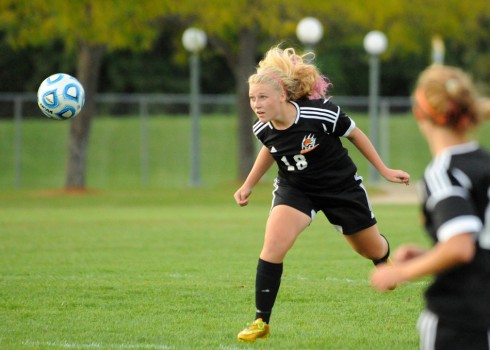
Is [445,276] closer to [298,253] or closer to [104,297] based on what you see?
[104,297]

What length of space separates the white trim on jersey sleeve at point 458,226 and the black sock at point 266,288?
290 cm

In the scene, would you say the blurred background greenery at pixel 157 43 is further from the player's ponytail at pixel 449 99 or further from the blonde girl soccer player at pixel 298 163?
the player's ponytail at pixel 449 99

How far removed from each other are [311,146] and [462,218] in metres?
3.17

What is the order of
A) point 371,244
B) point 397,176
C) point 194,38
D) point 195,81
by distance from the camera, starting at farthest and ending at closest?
1. point 195,81
2. point 194,38
3. point 371,244
4. point 397,176

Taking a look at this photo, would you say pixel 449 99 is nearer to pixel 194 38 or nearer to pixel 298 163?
pixel 298 163

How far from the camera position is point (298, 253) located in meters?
11.8

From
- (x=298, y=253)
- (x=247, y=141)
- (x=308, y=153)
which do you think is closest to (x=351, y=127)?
(x=308, y=153)

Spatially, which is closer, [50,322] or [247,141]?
[50,322]

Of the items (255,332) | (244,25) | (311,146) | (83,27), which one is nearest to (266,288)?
(255,332)

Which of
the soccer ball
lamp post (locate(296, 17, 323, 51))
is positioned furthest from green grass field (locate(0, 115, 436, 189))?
the soccer ball

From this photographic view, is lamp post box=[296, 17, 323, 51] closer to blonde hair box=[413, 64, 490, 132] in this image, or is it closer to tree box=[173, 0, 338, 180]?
tree box=[173, 0, 338, 180]

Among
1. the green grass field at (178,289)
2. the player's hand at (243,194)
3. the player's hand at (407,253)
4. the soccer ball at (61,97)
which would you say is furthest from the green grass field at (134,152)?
the player's hand at (407,253)

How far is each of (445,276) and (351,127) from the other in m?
3.11

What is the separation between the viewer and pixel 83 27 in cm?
2194
